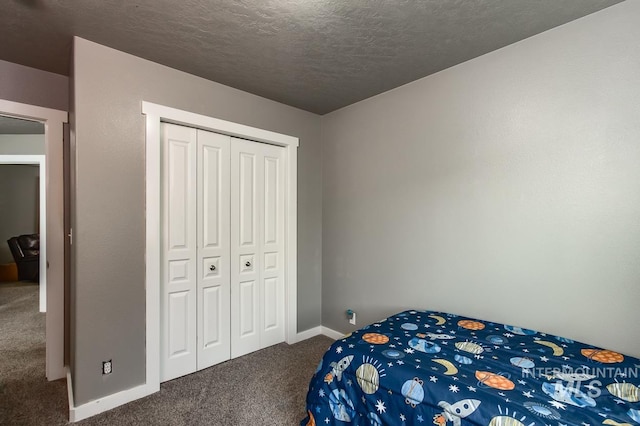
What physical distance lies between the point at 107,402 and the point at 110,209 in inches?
53.2

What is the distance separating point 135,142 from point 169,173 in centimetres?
34

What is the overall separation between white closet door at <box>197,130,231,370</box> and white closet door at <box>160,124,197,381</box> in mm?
66

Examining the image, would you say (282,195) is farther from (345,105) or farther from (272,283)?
(345,105)

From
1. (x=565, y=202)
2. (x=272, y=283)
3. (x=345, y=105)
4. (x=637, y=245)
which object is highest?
(x=345, y=105)

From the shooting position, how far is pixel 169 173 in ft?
7.99

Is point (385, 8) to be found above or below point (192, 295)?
above

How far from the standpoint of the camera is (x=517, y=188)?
2.01 metres

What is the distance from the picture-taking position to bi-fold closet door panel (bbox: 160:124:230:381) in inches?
95.7

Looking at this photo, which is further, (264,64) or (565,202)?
(264,64)

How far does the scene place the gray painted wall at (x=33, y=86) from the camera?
89.0 inches

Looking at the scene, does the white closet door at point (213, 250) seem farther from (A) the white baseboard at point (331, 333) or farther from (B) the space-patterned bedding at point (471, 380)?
(B) the space-patterned bedding at point (471, 380)

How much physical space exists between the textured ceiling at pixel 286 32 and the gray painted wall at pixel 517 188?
23cm

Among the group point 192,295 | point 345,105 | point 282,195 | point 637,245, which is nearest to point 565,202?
point 637,245

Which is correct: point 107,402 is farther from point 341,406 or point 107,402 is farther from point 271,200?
point 271,200
